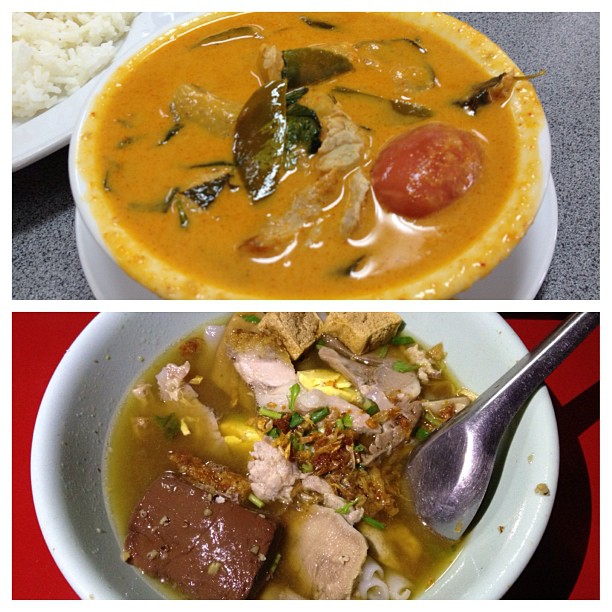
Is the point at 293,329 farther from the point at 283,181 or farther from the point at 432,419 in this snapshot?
the point at 283,181

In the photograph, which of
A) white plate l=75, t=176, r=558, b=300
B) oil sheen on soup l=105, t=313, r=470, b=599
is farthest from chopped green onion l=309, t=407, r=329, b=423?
white plate l=75, t=176, r=558, b=300

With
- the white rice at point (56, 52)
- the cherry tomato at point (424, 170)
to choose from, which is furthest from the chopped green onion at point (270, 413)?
the white rice at point (56, 52)

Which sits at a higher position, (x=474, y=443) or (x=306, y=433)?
(x=474, y=443)

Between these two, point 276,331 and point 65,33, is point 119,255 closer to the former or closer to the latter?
point 276,331

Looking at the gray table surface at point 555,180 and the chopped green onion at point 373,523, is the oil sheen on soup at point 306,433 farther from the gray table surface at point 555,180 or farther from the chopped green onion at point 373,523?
the gray table surface at point 555,180

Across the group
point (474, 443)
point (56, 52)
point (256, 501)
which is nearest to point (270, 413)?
point (256, 501)
